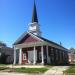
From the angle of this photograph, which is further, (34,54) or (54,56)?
(54,56)

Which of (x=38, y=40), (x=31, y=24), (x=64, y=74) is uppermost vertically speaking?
(x=31, y=24)

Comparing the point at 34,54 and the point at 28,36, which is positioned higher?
the point at 28,36

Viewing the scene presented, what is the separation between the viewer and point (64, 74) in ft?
60.6

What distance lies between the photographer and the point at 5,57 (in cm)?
4666

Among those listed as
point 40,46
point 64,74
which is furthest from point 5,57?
point 64,74

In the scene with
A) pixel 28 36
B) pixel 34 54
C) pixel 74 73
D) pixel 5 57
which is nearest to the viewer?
pixel 74 73

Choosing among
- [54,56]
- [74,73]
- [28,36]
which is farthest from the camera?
[54,56]

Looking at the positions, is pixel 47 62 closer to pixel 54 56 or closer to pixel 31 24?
pixel 54 56

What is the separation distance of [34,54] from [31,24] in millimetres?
30558

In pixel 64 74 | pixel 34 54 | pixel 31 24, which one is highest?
pixel 31 24

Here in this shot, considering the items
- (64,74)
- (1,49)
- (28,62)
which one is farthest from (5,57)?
(64,74)

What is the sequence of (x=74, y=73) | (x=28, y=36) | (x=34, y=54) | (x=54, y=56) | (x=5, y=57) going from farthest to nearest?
(x=5, y=57) → (x=54, y=56) → (x=28, y=36) → (x=34, y=54) → (x=74, y=73)

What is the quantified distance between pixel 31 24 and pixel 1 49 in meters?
18.5

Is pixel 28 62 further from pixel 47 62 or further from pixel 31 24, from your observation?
pixel 31 24
